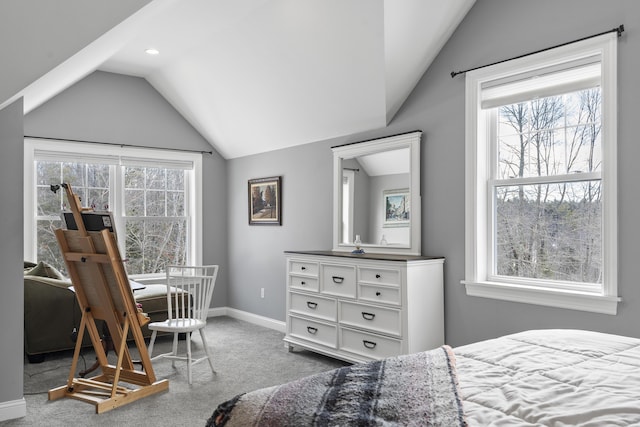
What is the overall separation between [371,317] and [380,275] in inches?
13.4

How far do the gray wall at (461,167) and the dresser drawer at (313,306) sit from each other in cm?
69

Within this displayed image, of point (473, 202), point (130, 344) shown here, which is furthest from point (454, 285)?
point (130, 344)

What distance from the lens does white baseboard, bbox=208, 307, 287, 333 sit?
18.2ft

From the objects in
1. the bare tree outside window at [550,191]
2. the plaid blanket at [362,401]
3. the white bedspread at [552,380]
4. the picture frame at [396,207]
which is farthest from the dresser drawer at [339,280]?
the plaid blanket at [362,401]

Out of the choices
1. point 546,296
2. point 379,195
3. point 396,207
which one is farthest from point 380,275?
point 546,296

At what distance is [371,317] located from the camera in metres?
3.87

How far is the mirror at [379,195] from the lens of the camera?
4.12 meters

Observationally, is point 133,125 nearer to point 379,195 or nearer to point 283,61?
point 283,61

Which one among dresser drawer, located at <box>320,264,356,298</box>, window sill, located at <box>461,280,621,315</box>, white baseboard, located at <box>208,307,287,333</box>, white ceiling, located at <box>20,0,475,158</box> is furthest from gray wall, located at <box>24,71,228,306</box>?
window sill, located at <box>461,280,621,315</box>

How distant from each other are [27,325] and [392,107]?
3.59 meters

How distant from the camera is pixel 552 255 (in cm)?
334

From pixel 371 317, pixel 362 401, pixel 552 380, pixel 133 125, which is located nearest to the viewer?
pixel 362 401

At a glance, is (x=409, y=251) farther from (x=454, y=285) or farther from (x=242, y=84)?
(x=242, y=84)

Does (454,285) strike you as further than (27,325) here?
No
